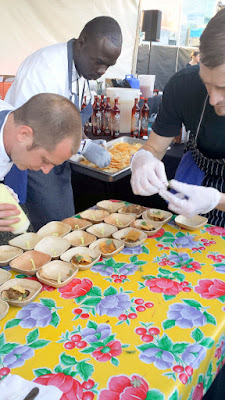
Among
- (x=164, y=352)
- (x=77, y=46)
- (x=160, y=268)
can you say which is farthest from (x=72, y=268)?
(x=77, y=46)

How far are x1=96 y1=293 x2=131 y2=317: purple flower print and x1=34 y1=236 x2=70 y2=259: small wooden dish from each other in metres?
0.38

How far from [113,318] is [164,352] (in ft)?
0.70

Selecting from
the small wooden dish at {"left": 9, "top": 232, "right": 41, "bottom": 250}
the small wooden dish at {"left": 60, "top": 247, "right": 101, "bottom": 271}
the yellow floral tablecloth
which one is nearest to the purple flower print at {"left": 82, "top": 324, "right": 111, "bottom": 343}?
the yellow floral tablecloth

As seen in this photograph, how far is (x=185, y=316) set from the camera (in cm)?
119

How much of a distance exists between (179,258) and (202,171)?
2.20 ft

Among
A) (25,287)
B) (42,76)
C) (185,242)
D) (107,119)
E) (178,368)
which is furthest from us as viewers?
(107,119)

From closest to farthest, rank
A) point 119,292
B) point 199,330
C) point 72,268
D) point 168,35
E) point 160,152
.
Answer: point 199,330 < point 119,292 < point 72,268 < point 160,152 < point 168,35

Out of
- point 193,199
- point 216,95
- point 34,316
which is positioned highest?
point 216,95

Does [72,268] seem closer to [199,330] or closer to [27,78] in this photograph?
[199,330]

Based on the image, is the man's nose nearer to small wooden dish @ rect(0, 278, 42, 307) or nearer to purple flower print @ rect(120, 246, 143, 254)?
purple flower print @ rect(120, 246, 143, 254)

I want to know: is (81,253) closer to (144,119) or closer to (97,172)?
(97,172)

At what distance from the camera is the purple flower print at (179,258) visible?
60.4 inches

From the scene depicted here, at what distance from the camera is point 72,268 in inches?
56.3

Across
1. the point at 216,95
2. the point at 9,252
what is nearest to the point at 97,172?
the point at 9,252
